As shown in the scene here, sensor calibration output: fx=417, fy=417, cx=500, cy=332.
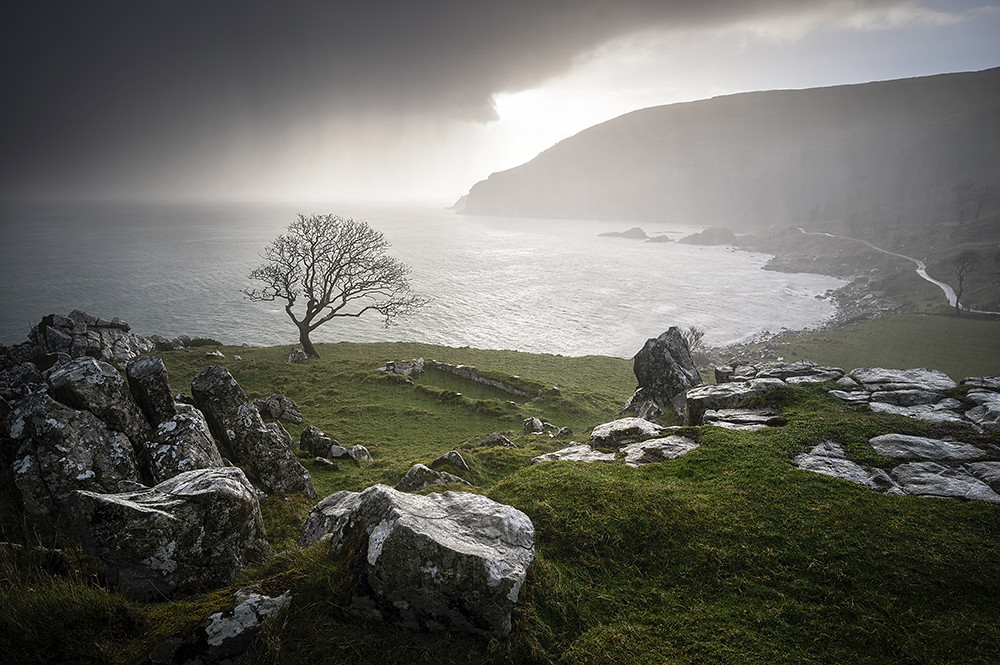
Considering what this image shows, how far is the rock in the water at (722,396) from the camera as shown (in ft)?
52.4

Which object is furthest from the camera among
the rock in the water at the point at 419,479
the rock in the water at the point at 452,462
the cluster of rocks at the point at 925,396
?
the rock in the water at the point at 452,462

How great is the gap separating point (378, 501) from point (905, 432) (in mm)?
14135

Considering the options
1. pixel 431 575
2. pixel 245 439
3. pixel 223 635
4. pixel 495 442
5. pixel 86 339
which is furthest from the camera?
pixel 86 339

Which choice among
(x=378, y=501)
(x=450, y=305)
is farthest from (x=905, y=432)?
(x=450, y=305)

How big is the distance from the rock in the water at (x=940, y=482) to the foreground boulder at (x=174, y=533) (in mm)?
13796

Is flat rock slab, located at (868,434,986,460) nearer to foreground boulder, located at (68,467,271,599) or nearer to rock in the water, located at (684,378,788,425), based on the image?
rock in the water, located at (684,378,788,425)

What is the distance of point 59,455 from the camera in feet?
30.6

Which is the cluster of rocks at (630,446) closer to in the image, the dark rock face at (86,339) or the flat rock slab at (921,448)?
the flat rock slab at (921,448)

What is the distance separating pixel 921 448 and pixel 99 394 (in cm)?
2107

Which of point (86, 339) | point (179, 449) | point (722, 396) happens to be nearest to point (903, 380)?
point (722, 396)

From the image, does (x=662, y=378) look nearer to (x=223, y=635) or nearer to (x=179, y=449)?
(x=179, y=449)

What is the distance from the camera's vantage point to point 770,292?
365 ft

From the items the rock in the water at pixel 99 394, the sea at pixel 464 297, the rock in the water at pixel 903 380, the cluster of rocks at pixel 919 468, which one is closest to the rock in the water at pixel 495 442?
the cluster of rocks at pixel 919 468

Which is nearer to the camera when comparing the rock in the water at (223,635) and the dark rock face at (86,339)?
the rock in the water at (223,635)
